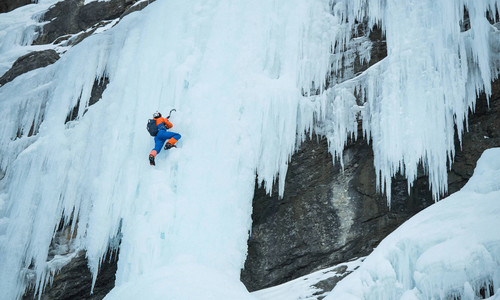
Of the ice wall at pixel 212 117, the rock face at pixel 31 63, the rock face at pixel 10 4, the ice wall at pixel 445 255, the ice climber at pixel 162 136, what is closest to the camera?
the ice wall at pixel 445 255

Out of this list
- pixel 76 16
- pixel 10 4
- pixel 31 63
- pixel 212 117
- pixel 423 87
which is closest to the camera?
pixel 423 87

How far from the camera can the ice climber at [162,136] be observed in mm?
8133

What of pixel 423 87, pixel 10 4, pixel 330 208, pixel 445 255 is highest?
pixel 10 4

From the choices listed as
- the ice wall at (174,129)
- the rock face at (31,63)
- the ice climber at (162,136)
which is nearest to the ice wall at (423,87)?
the ice wall at (174,129)

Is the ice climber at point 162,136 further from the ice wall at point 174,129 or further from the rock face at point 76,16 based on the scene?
the rock face at point 76,16

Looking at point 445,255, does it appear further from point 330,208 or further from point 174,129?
point 174,129

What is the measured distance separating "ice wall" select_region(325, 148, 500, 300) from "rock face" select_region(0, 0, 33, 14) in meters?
14.2

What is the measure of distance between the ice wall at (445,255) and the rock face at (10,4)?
1418cm

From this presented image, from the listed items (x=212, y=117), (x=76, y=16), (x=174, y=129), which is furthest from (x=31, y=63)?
(x=212, y=117)

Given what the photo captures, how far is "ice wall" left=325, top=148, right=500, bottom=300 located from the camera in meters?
4.57

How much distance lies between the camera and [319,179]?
8.19 meters

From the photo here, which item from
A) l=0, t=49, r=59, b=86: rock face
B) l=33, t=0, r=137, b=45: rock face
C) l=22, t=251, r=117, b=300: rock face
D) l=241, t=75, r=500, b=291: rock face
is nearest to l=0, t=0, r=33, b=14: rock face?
l=33, t=0, r=137, b=45: rock face

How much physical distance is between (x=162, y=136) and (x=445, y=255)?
5007 mm

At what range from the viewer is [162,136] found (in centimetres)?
816
